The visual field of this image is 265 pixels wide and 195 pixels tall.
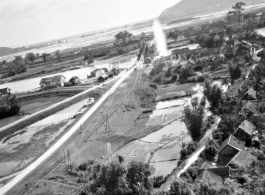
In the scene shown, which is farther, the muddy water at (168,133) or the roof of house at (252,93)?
the roof of house at (252,93)

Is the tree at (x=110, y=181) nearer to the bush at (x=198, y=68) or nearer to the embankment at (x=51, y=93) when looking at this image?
the embankment at (x=51, y=93)

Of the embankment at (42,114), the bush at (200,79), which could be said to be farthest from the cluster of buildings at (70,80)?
the bush at (200,79)

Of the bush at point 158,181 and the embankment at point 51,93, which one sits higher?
the embankment at point 51,93

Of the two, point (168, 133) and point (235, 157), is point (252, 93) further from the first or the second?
point (235, 157)

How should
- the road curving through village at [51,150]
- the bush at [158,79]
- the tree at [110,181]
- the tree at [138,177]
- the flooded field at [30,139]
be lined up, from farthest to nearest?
the bush at [158,79] → the flooded field at [30,139] → the road curving through village at [51,150] → the tree at [138,177] → the tree at [110,181]

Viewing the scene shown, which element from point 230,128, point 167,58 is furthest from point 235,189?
point 167,58

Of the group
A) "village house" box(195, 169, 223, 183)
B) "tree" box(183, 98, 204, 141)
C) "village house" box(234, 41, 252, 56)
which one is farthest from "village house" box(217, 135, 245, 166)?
"village house" box(234, 41, 252, 56)

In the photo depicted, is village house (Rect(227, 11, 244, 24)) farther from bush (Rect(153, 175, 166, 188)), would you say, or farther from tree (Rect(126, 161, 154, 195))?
tree (Rect(126, 161, 154, 195))
